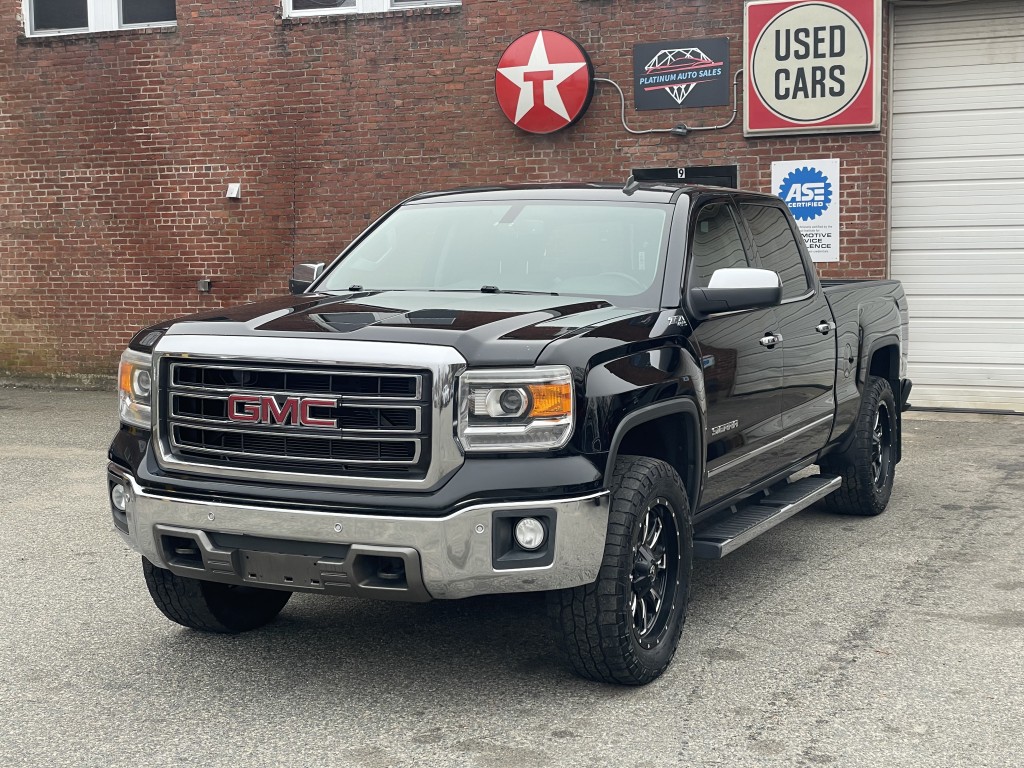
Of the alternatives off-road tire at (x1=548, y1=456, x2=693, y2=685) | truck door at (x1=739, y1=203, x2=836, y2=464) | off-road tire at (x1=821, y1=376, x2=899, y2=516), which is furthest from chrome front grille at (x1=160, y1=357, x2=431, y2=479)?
off-road tire at (x1=821, y1=376, x2=899, y2=516)

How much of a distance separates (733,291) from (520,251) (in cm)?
95

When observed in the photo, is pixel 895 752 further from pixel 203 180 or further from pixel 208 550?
pixel 203 180

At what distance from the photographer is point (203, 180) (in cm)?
1471

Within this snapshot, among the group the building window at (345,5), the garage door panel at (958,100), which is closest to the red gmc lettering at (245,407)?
the garage door panel at (958,100)

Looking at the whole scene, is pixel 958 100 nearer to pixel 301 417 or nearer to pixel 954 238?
pixel 954 238

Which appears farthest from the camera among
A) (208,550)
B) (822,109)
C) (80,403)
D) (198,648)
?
(80,403)

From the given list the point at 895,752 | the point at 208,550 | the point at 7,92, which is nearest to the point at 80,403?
the point at 7,92

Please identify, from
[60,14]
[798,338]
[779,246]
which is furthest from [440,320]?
[60,14]

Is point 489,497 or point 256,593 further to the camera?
point 256,593

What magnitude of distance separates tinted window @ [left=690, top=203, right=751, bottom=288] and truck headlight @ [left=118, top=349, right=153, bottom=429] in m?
2.19

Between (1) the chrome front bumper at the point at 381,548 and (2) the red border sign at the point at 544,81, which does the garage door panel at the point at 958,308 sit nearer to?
(2) the red border sign at the point at 544,81

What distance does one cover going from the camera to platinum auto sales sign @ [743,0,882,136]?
40.3ft

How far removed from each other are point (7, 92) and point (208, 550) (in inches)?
499

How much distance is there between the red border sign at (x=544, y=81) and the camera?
13180mm
